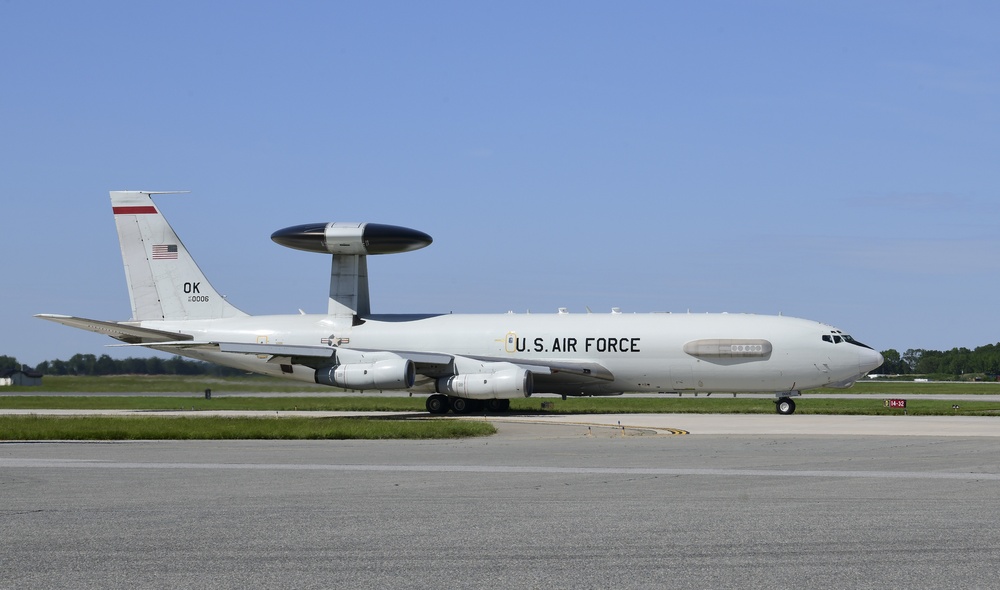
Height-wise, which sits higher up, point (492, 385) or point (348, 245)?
point (348, 245)

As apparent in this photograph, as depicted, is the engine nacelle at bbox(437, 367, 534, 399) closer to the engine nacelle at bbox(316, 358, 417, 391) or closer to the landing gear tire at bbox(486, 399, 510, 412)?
the engine nacelle at bbox(316, 358, 417, 391)

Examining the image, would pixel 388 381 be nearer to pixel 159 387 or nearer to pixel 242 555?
pixel 159 387

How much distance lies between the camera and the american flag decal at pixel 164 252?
158 ft

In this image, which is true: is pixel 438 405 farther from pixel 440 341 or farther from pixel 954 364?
pixel 954 364

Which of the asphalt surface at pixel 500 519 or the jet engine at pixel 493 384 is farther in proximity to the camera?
the jet engine at pixel 493 384

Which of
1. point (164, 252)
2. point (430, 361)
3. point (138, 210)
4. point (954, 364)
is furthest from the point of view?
point (954, 364)

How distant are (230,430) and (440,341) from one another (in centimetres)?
1849

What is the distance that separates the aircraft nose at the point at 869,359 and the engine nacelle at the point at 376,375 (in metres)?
17.0

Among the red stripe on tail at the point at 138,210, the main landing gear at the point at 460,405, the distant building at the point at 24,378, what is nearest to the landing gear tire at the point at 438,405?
the main landing gear at the point at 460,405

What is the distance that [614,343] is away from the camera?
4225cm

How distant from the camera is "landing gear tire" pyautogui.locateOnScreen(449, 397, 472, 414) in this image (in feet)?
142

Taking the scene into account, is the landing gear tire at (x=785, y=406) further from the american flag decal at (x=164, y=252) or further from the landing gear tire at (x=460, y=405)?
the american flag decal at (x=164, y=252)

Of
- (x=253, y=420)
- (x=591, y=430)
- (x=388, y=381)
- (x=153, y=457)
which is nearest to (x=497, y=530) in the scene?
(x=153, y=457)

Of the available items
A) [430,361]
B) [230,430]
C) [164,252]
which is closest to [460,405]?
[430,361]
